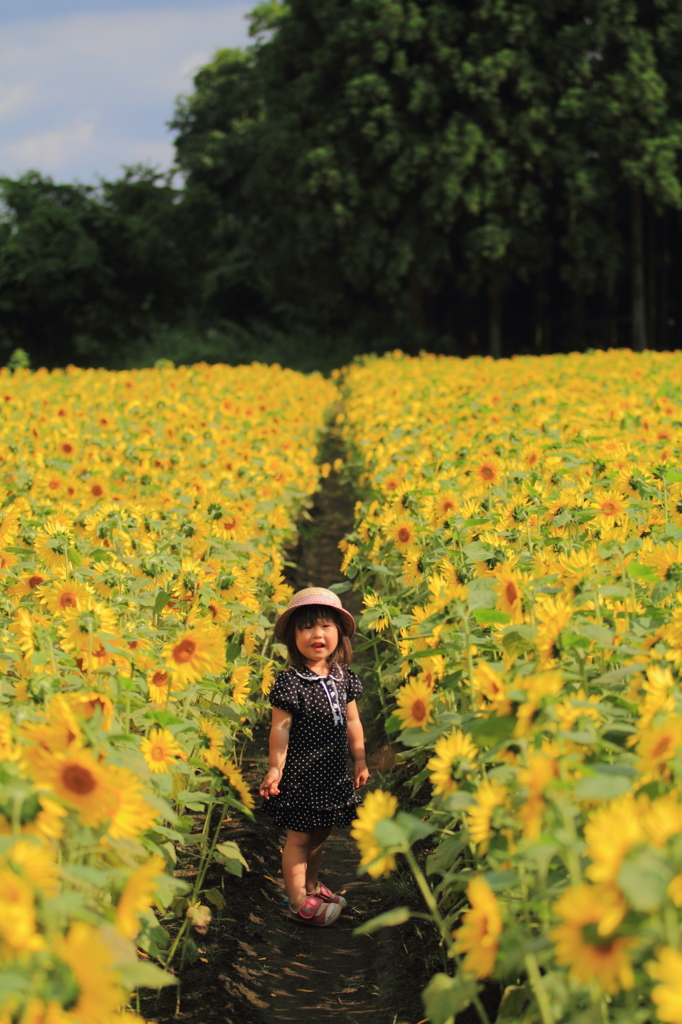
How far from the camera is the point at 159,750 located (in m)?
2.16

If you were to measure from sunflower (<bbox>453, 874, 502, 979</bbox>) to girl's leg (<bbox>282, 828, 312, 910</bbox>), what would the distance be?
176cm

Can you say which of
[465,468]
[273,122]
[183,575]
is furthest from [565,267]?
[183,575]

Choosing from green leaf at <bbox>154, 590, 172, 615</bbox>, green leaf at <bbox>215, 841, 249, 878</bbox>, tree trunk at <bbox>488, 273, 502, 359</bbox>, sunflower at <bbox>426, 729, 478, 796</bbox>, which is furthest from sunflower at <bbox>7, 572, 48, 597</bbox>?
tree trunk at <bbox>488, 273, 502, 359</bbox>

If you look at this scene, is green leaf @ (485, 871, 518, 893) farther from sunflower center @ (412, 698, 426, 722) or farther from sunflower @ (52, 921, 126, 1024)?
sunflower center @ (412, 698, 426, 722)

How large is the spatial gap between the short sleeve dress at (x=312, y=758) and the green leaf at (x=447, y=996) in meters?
1.64

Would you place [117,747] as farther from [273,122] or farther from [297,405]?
[273,122]

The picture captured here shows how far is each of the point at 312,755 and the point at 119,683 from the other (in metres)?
1.23

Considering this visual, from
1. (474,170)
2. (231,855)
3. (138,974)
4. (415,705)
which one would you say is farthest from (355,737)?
(474,170)

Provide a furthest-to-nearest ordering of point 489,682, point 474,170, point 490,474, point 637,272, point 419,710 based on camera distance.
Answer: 1. point 637,272
2. point 474,170
3. point 490,474
4. point 419,710
5. point 489,682

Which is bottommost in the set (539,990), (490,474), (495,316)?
(539,990)

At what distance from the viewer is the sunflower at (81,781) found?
1555 mm

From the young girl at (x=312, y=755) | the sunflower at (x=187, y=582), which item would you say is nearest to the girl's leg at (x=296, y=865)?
the young girl at (x=312, y=755)

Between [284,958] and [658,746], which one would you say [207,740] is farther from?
[658,746]

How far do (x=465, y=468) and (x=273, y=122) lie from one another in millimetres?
22887
